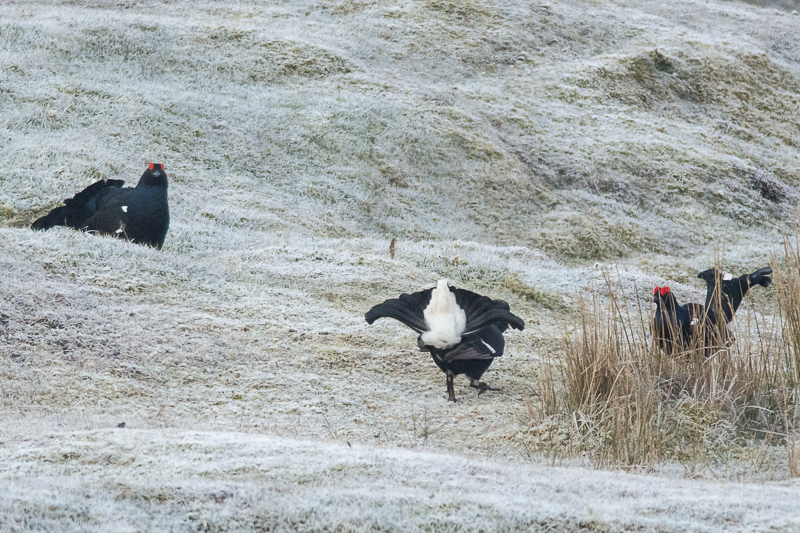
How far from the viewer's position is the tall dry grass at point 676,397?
18.8 ft

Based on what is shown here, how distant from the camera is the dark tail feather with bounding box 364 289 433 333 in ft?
23.2

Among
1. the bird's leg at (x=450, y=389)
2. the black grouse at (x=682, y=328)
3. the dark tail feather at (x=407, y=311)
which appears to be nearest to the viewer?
the black grouse at (x=682, y=328)

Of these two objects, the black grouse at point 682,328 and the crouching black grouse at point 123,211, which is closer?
the black grouse at point 682,328

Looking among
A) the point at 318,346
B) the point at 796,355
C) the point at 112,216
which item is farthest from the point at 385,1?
the point at 796,355

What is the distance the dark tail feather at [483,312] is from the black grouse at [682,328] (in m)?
1.25

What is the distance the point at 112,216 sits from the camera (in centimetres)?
1084

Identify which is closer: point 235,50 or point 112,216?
point 112,216

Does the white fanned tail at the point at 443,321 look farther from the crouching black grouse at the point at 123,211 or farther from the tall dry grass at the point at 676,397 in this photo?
the crouching black grouse at the point at 123,211

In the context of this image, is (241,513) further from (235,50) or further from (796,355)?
(235,50)

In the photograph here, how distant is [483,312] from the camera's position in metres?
7.10

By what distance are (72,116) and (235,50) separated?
6.87 metres

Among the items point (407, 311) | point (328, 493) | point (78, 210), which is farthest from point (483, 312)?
point (78, 210)

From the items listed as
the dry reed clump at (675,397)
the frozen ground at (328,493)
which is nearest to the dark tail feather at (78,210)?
the frozen ground at (328,493)

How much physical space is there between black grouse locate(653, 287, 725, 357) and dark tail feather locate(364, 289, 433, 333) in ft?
6.78
